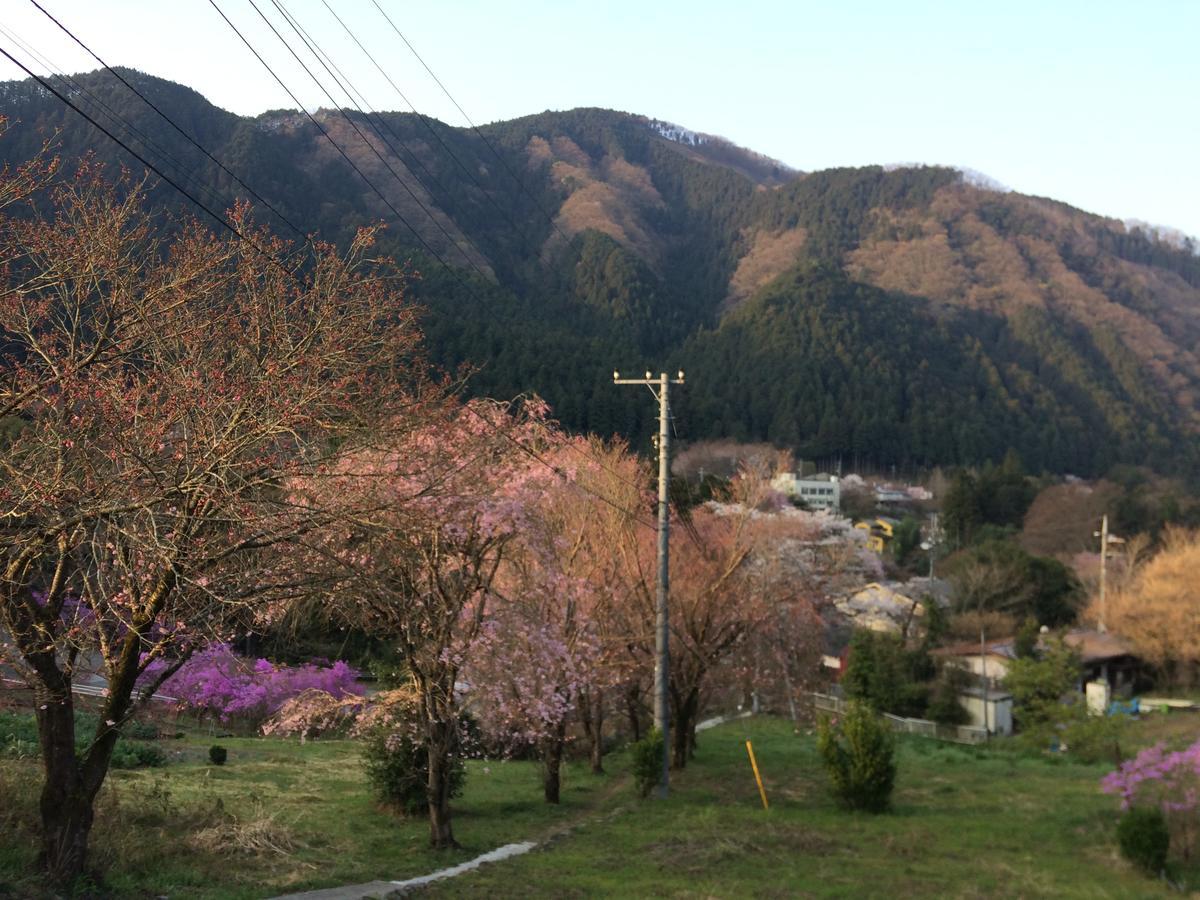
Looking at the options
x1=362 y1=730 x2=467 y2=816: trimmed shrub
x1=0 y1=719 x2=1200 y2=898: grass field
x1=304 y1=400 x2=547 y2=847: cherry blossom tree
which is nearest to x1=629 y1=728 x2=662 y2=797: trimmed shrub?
x1=0 y1=719 x2=1200 y2=898: grass field

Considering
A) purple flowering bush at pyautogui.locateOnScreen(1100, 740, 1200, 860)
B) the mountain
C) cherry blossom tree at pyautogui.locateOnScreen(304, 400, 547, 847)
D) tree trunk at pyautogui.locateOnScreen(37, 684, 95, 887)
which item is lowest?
purple flowering bush at pyautogui.locateOnScreen(1100, 740, 1200, 860)

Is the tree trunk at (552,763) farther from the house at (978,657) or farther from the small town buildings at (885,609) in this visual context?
the small town buildings at (885,609)

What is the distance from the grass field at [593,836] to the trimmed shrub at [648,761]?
32cm

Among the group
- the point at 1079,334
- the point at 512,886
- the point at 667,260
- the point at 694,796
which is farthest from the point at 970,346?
the point at 512,886

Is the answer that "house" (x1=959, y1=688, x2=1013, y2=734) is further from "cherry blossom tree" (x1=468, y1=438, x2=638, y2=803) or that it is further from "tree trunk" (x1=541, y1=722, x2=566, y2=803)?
"tree trunk" (x1=541, y1=722, x2=566, y2=803)

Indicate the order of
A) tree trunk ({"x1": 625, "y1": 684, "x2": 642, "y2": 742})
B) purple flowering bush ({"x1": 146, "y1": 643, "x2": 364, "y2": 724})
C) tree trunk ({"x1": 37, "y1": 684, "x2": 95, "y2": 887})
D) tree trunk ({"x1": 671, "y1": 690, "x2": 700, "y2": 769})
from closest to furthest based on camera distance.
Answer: tree trunk ({"x1": 37, "y1": 684, "x2": 95, "y2": 887}), tree trunk ({"x1": 671, "y1": 690, "x2": 700, "y2": 769}), tree trunk ({"x1": 625, "y1": 684, "x2": 642, "y2": 742}), purple flowering bush ({"x1": 146, "y1": 643, "x2": 364, "y2": 724})

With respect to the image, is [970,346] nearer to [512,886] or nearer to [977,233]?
[977,233]

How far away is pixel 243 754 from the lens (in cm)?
1842

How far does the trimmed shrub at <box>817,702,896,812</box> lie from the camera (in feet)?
53.2

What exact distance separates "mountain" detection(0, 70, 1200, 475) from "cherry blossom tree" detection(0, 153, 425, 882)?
117 feet

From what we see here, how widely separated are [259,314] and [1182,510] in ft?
206

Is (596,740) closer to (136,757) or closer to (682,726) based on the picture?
(682,726)

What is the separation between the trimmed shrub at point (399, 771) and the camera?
13.7 m

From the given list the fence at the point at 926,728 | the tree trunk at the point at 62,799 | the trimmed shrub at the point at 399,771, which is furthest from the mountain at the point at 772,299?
the tree trunk at the point at 62,799
